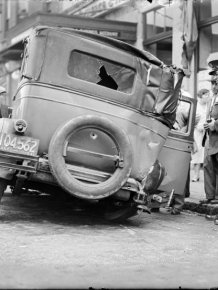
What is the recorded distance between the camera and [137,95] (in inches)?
253

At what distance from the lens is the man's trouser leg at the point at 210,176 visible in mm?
7820

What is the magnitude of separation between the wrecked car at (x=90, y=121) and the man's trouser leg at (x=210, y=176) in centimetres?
139

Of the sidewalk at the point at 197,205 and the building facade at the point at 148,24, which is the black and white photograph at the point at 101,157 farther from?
the building facade at the point at 148,24

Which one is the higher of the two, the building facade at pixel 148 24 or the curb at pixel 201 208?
Result: the building facade at pixel 148 24

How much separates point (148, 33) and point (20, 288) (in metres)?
13.2

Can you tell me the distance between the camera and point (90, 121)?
591cm

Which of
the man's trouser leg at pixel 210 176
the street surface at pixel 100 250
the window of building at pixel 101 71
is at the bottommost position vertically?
the street surface at pixel 100 250

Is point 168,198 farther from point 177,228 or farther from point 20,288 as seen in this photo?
point 20,288

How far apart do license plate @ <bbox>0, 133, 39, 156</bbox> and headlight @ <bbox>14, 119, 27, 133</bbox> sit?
76 mm

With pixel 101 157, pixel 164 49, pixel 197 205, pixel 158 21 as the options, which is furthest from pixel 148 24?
pixel 101 157

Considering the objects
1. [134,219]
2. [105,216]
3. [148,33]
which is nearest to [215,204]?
[134,219]

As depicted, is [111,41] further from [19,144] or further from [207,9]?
[207,9]

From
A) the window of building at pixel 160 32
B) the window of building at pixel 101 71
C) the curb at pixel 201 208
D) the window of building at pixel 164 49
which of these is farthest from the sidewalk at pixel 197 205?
the window of building at pixel 160 32

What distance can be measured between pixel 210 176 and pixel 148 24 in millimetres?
9059
